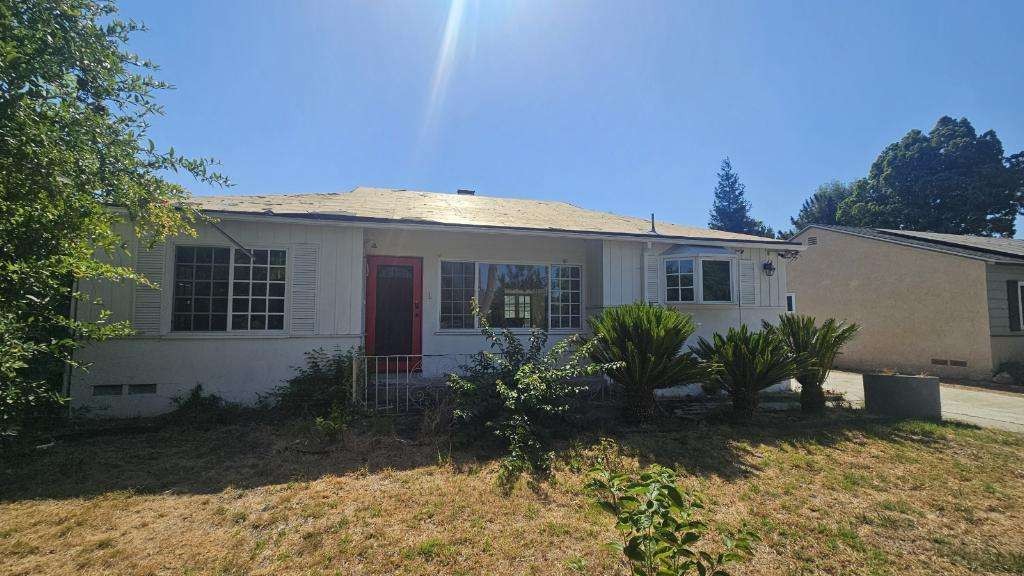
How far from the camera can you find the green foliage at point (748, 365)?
19.2 feet

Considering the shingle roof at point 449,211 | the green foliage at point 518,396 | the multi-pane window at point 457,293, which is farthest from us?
the multi-pane window at point 457,293

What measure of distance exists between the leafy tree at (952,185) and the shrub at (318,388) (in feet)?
105

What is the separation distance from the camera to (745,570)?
2668 millimetres

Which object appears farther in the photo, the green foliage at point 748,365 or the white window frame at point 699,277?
the white window frame at point 699,277

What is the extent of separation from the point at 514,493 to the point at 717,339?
4.23m

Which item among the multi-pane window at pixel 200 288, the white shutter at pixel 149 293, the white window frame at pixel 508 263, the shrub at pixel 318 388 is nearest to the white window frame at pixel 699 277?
the white window frame at pixel 508 263

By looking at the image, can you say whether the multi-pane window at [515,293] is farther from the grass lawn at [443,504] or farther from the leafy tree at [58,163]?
the leafy tree at [58,163]

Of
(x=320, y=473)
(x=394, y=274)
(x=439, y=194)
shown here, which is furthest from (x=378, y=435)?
(x=439, y=194)

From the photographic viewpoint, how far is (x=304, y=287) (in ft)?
21.1

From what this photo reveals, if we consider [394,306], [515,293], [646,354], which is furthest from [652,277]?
[394,306]

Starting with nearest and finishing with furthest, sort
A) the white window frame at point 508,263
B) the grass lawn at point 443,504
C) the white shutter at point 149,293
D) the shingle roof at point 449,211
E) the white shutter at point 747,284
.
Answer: the grass lawn at point 443,504 < the white shutter at point 149,293 < the shingle roof at point 449,211 < the white window frame at point 508,263 < the white shutter at point 747,284

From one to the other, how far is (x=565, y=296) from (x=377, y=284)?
3.86 meters

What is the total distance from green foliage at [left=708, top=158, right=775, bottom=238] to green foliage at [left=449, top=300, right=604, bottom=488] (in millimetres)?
40906

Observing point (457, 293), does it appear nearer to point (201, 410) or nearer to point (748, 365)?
point (201, 410)
